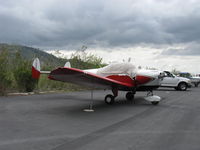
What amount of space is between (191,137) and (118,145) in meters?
1.86

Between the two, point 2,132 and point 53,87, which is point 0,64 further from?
point 2,132

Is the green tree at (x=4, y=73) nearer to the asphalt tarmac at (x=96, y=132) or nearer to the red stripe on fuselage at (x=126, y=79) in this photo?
the asphalt tarmac at (x=96, y=132)

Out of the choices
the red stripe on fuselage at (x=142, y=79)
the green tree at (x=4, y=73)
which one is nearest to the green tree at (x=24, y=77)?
the green tree at (x=4, y=73)

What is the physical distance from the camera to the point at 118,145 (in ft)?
15.4

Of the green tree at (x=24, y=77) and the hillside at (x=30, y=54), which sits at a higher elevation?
the hillside at (x=30, y=54)

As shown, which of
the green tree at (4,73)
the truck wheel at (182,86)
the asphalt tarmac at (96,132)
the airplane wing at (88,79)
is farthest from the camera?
the truck wheel at (182,86)

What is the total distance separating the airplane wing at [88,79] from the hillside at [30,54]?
23.3 feet

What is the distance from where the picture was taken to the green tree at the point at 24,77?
1561 cm

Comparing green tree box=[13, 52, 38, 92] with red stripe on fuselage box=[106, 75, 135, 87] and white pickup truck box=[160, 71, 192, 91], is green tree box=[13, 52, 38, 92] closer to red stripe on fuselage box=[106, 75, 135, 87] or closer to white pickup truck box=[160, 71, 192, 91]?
red stripe on fuselage box=[106, 75, 135, 87]

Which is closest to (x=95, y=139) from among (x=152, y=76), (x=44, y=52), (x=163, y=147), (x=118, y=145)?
(x=118, y=145)

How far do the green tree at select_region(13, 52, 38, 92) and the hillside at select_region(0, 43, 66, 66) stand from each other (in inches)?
32.6

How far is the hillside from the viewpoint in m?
15.9

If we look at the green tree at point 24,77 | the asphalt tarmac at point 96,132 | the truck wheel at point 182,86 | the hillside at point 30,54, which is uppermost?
the hillside at point 30,54

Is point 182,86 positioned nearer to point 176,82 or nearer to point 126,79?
point 176,82
